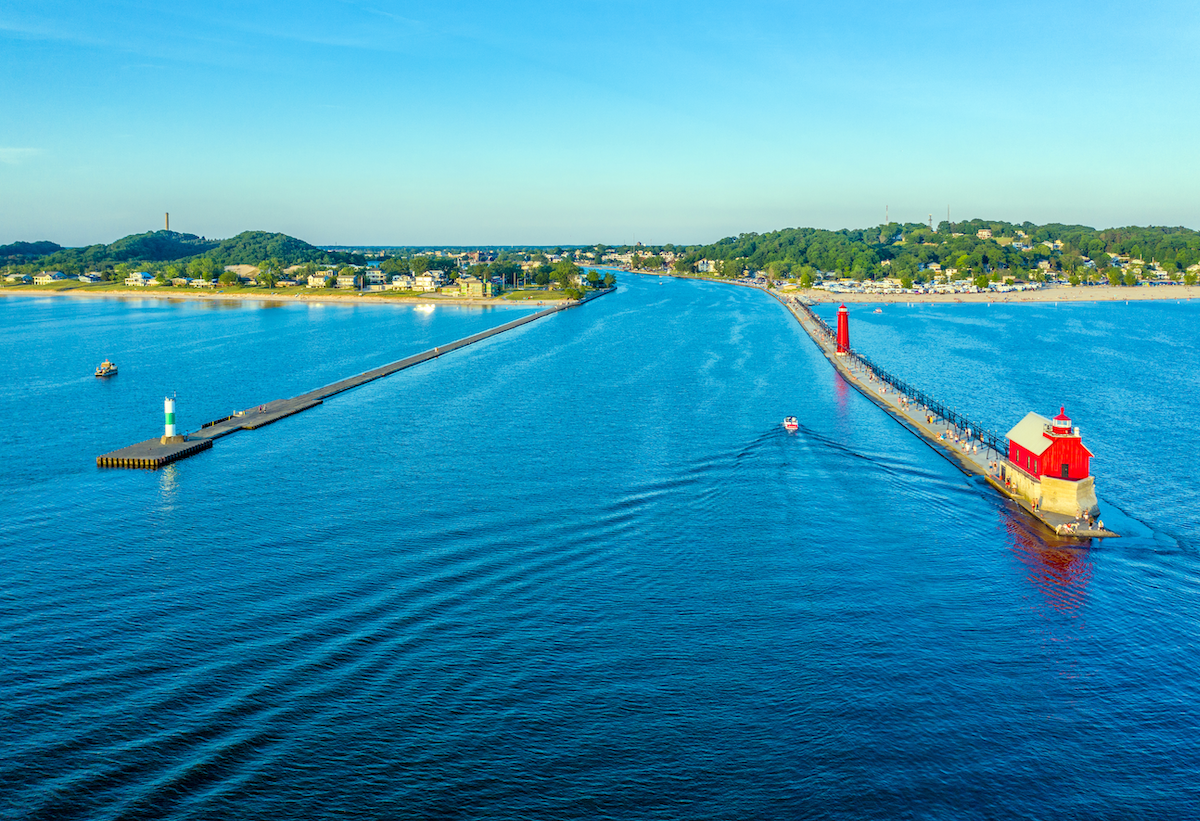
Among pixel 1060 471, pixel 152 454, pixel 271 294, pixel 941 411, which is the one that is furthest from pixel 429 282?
pixel 1060 471

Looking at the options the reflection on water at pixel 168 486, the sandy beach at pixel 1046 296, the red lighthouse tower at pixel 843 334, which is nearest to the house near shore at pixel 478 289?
the sandy beach at pixel 1046 296

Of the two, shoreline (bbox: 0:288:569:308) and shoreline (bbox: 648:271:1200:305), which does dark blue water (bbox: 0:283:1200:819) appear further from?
shoreline (bbox: 648:271:1200:305)

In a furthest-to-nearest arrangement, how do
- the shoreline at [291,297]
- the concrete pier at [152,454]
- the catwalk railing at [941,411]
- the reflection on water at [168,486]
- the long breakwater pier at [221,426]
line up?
the shoreline at [291,297] → the catwalk railing at [941,411] → the long breakwater pier at [221,426] → the concrete pier at [152,454] → the reflection on water at [168,486]

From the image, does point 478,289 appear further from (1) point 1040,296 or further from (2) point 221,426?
(2) point 221,426

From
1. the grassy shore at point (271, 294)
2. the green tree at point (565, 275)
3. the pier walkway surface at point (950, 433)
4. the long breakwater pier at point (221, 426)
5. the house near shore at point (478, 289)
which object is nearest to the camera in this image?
the pier walkway surface at point (950, 433)

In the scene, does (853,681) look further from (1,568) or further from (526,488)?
(1,568)

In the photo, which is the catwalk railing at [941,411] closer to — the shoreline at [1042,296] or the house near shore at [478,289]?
the shoreline at [1042,296]

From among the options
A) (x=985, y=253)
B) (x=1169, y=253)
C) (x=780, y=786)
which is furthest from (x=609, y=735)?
(x=1169, y=253)
